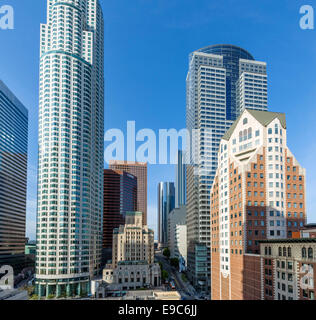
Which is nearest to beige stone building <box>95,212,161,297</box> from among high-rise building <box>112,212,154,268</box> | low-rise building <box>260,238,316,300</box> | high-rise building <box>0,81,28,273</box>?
high-rise building <box>112,212,154,268</box>

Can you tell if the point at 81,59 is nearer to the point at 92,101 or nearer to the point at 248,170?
the point at 92,101

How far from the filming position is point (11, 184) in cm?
18012

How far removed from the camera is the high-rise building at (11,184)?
166 metres

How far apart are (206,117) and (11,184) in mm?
118338

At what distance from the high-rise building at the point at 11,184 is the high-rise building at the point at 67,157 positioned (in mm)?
51833

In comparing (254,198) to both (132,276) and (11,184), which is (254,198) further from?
(11,184)

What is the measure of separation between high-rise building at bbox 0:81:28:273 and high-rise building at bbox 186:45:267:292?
97054mm

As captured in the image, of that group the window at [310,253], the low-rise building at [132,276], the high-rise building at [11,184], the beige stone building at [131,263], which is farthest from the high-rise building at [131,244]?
the window at [310,253]

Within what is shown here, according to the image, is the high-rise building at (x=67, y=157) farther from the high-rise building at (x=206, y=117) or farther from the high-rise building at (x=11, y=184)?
the high-rise building at (x=11, y=184)

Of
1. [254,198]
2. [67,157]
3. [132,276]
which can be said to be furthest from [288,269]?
[67,157]

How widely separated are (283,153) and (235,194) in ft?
53.0

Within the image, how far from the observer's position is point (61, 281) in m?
119

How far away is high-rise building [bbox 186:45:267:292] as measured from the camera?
149500 millimetres

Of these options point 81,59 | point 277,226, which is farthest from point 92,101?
point 277,226
